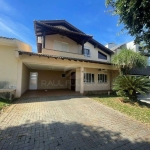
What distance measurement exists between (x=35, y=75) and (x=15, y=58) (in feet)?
23.9

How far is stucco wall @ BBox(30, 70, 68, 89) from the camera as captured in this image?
53.7ft

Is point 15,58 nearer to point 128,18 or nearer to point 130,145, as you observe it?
point 128,18

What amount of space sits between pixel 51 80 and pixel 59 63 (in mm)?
6827

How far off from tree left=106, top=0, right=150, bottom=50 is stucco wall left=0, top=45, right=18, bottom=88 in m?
8.62

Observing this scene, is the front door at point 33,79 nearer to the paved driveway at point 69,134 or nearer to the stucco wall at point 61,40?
the stucco wall at point 61,40

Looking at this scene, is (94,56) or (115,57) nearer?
(115,57)

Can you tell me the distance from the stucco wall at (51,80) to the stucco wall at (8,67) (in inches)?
282

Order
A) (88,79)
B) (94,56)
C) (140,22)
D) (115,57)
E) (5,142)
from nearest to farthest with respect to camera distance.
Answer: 1. (5,142)
2. (140,22)
3. (115,57)
4. (88,79)
5. (94,56)

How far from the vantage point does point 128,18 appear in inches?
193

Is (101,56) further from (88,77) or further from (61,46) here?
(61,46)

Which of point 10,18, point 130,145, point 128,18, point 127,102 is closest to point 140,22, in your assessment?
point 128,18

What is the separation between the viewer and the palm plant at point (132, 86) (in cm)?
871

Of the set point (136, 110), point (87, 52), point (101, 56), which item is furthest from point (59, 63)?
point (101, 56)

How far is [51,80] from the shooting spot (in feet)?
55.7
